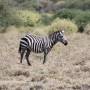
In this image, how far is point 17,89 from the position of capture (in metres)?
12.9

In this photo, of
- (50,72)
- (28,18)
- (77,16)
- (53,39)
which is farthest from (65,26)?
(50,72)

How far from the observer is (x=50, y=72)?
1612cm

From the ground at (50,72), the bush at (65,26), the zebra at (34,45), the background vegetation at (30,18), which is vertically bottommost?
the ground at (50,72)

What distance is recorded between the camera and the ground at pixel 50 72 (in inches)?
524

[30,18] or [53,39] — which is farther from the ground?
[30,18]

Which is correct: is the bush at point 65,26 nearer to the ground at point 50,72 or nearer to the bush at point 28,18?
the bush at point 28,18

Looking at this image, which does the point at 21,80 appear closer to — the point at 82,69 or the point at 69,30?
the point at 82,69

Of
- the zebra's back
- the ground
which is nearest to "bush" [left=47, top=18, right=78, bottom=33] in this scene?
the ground

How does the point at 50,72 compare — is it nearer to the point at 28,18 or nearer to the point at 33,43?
the point at 33,43

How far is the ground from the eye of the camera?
1331 centimetres

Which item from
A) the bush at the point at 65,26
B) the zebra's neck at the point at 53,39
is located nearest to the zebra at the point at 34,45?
the zebra's neck at the point at 53,39

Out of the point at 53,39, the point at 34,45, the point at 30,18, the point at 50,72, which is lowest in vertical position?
the point at 50,72

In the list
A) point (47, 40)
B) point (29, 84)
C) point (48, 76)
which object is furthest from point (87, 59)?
point (29, 84)

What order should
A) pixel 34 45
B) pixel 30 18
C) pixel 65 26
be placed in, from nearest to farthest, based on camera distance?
pixel 34 45 < pixel 65 26 < pixel 30 18
